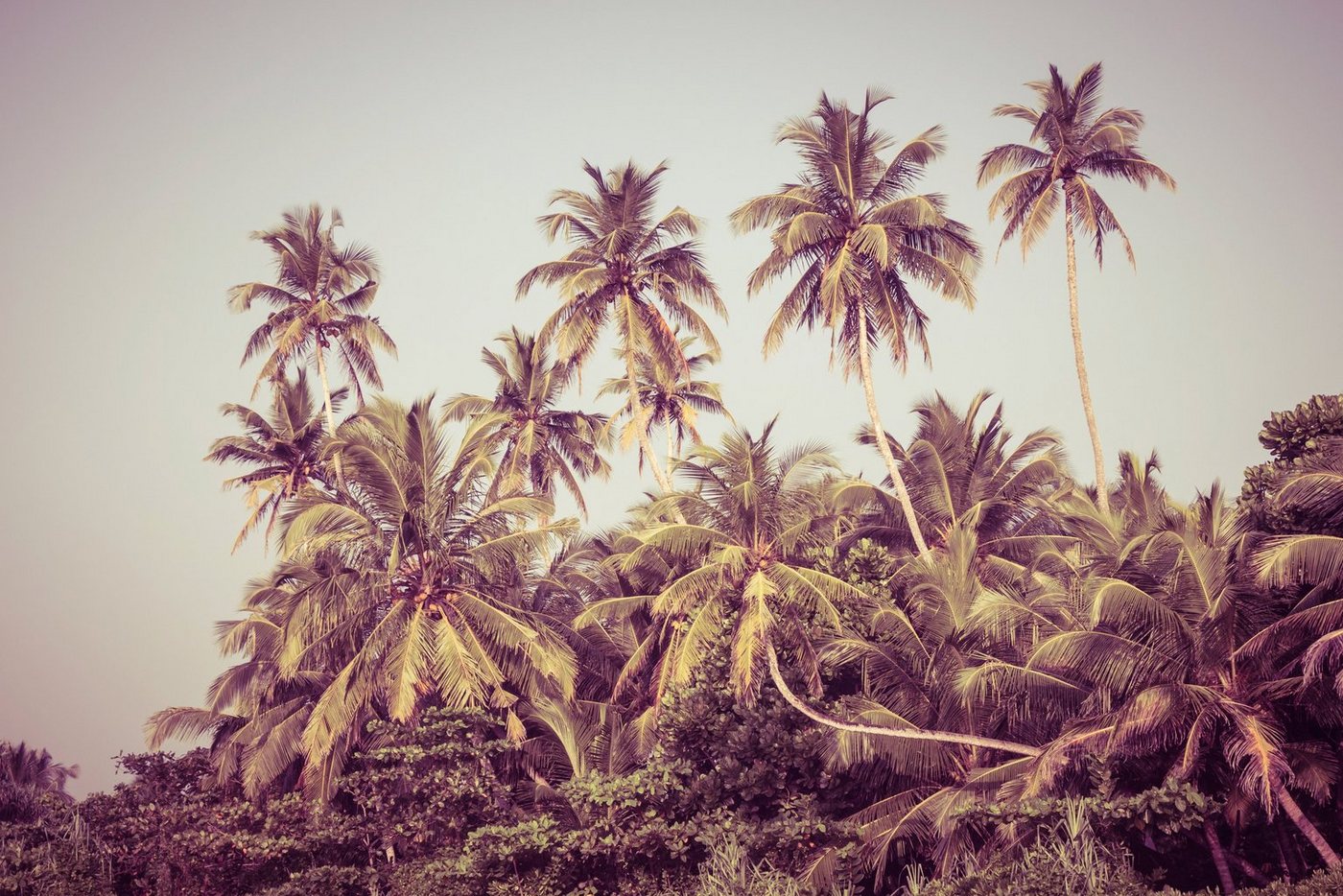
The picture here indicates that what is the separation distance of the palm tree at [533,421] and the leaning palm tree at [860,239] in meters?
10.4

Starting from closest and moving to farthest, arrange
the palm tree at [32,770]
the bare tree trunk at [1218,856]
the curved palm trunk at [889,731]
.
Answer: the bare tree trunk at [1218,856] → the curved palm trunk at [889,731] → the palm tree at [32,770]

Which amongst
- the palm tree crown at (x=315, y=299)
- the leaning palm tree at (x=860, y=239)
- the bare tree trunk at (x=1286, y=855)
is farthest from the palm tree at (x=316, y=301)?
the bare tree trunk at (x=1286, y=855)

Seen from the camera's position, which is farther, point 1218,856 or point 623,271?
point 623,271

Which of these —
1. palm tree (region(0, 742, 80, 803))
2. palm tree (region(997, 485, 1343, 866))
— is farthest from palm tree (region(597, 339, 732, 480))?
palm tree (region(0, 742, 80, 803))

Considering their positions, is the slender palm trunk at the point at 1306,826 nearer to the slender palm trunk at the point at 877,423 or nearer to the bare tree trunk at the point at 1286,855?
the bare tree trunk at the point at 1286,855

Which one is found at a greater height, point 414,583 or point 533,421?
point 533,421

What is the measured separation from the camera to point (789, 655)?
867 inches

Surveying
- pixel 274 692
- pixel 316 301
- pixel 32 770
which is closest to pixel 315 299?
pixel 316 301

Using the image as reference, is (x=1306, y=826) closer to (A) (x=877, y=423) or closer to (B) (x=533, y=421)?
(A) (x=877, y=423)

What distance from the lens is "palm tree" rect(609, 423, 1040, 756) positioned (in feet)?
66.7

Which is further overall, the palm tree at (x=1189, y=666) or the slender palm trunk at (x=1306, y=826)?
the palm tree at (x=1189, y=666)

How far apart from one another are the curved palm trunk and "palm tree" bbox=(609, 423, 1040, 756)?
0.12ft

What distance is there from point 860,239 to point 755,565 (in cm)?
898

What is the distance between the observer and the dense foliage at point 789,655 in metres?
16.0
